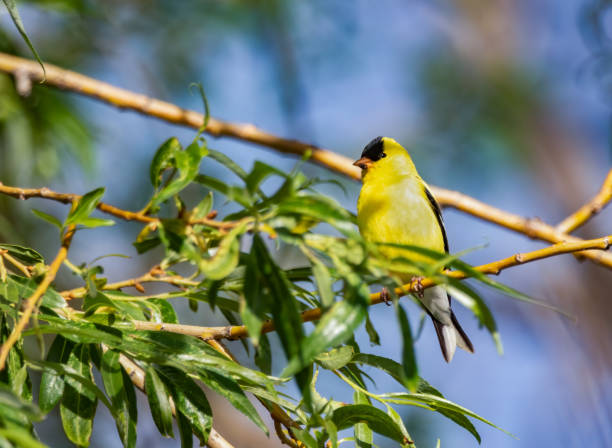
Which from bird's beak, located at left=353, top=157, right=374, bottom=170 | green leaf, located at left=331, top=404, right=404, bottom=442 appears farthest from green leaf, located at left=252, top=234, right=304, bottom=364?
bird's beak, located at left=353, top=157, right=374, bottom=170

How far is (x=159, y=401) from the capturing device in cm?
87

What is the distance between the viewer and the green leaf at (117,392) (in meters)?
0.83

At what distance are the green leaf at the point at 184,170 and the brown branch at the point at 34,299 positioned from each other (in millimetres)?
118

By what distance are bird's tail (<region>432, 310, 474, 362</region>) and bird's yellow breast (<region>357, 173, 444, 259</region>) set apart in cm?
21

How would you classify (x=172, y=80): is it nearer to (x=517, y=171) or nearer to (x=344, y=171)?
(x=344, y=171)

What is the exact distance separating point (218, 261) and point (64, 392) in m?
0.35

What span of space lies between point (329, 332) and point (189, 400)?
34cm

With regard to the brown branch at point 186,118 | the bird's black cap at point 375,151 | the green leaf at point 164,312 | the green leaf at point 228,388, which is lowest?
the green leaf at point 228,388

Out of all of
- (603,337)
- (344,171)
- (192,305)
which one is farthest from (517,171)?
(192,305)

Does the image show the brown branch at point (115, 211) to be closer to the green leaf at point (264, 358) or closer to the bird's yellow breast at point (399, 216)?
the green leaf at point (264, 358)

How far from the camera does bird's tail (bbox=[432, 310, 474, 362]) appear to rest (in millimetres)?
1792

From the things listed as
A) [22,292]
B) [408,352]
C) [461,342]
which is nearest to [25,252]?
[22,292]

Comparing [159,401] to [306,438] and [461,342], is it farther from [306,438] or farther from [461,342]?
[461,342]

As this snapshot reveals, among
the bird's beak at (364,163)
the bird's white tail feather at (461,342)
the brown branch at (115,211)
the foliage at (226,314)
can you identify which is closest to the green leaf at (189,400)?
the foliage at (226,314)
